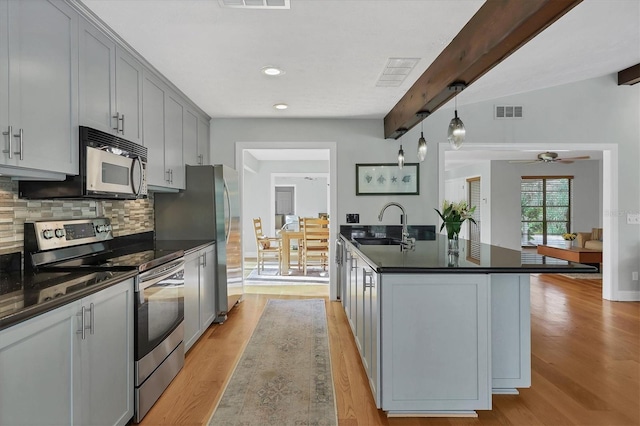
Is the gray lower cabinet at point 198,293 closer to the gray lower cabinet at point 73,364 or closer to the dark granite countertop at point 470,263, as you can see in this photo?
the gray lower cabinet at point 73,364

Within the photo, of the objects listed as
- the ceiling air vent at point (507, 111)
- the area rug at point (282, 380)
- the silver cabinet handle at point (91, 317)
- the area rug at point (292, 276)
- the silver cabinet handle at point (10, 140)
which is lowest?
the area rug at point (282, 380)

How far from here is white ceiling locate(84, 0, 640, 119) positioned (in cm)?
230

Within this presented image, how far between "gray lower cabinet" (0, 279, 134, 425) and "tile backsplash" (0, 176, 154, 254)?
0.68m

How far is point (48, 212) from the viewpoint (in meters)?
2.40

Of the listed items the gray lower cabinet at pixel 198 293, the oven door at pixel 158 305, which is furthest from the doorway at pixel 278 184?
the oven door at pixel 158 305

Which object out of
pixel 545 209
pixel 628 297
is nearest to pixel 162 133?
pixel 628 297

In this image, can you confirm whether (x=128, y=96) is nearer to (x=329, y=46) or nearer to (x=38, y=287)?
(x=329, y=46)

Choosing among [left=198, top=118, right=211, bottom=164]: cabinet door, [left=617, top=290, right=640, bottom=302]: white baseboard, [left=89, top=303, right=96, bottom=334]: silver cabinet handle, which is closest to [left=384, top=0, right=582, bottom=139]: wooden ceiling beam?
[left=89, top=303, right=96, bottom=334]: silver cabinet handle

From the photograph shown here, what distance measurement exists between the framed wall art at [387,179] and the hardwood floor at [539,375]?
62.8 inches

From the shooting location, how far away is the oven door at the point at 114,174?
2.20 meters

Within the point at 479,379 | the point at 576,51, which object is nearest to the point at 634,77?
the point at 576,51

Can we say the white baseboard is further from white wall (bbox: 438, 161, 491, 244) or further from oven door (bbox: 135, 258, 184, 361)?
oven door (bbox: 135, 258, 184, 361)

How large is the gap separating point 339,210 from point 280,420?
3.13 meters

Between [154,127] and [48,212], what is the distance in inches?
43.4
